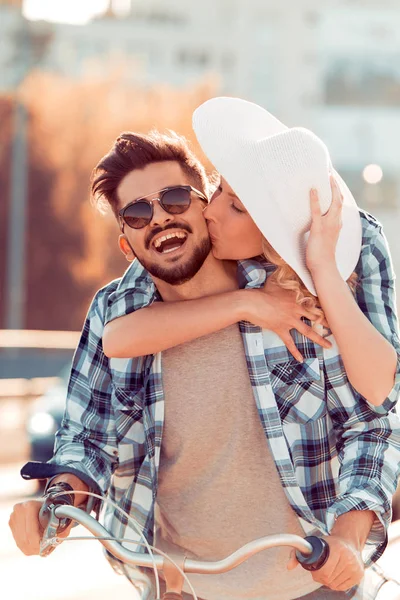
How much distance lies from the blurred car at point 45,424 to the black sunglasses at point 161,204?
391 inches

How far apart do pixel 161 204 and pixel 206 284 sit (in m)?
0.37

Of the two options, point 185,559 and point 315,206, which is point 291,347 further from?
point 185,559

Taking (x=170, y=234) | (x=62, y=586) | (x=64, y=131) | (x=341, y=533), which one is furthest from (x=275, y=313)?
(x=64, y=131)

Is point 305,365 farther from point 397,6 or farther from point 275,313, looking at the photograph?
point 397,6

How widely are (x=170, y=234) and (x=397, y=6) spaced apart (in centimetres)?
7816

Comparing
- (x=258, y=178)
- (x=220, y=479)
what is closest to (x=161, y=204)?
(x=258, y=178)

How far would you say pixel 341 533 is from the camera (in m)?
2.95

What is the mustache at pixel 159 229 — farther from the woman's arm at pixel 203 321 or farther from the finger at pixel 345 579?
the finger at pixel 345 579

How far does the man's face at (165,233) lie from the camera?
11.4ft

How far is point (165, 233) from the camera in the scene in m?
3.49

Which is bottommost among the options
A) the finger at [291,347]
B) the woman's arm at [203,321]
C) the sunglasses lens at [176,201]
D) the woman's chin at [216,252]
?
the finger at [291,347]

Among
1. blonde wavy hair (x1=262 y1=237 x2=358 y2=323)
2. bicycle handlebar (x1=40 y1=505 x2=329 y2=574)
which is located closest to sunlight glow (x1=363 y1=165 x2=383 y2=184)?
blonde wavy hair (x1=262 y1=237 x2=358 y2=323)

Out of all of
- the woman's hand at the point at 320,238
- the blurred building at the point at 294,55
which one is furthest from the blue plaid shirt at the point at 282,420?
the blurred building at the point at 294,55

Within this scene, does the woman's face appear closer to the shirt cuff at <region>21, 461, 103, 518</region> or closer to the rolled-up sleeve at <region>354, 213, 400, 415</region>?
the rolled-up sleeve at <region>354, 213, 400, 415</region>
